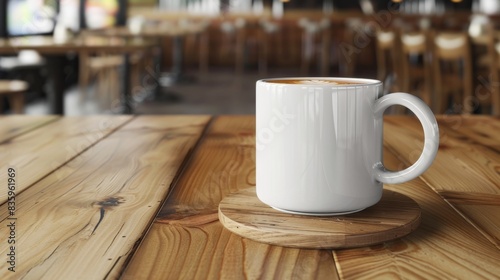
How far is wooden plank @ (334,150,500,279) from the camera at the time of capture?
1.25 ft

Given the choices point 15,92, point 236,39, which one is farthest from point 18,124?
point 236,39

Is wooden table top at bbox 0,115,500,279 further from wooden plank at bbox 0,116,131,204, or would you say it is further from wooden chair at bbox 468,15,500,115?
wooden chair at bbox 468,15,500,115

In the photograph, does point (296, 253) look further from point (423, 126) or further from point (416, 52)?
point (416, 52)

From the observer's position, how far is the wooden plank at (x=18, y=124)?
94 cm

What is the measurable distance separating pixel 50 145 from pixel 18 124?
232 mm

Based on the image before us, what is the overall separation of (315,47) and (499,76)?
7.17 metres

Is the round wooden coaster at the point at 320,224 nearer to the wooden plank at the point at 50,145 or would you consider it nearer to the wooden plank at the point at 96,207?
Answer: the wooden plank at the point at 96,207

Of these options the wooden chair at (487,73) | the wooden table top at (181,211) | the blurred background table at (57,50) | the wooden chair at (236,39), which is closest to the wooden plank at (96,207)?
the wooden table top at (181,211)

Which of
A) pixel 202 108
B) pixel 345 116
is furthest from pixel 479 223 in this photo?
pixel 202 108

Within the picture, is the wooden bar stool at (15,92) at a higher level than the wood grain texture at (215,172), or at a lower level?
lower

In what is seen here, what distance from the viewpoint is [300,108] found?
46 cm

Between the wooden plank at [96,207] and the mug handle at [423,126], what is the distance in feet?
0.68

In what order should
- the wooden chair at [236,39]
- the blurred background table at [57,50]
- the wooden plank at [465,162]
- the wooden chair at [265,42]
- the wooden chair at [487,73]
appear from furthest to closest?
the wooden chair at [265,42] < the wooden chair at [236,39] < the blurred background table at [57,50] < the wooden chair at [487,73] < the wooden plank at [465,162]

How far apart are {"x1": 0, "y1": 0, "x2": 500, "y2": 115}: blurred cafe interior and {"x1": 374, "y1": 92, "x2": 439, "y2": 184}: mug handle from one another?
2.30m
